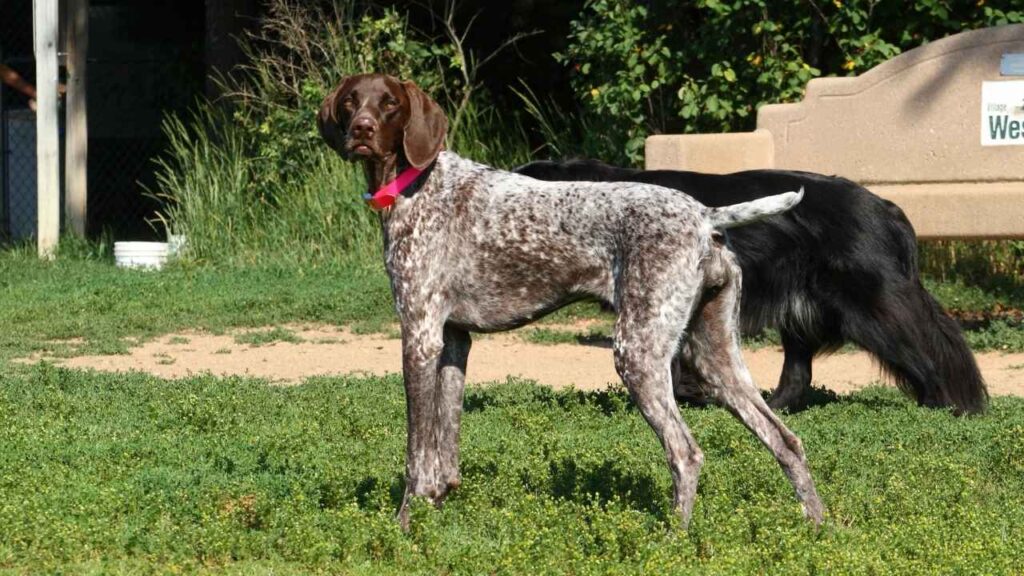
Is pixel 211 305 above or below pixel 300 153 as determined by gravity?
below

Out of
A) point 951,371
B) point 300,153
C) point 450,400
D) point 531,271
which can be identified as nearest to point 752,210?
point 531,271

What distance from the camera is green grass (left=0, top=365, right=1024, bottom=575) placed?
197 inches

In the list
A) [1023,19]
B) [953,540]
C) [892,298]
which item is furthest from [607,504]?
[1023,19]

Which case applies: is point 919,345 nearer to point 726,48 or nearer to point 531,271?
point 531,271

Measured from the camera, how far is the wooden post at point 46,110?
46.6ft

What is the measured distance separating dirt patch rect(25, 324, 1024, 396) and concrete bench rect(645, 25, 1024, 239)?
1.03 metres

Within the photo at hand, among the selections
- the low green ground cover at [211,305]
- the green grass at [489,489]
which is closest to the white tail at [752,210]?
the green grass at [489,489]

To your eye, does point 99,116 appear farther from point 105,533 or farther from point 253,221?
point 105,533

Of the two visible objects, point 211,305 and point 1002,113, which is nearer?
point 1002,113

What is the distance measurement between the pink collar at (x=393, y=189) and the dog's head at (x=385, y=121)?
7cm

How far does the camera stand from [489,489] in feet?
19.2

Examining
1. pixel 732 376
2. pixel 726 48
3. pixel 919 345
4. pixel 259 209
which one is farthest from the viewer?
pixel 259 209

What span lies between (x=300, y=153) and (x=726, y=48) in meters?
4.09

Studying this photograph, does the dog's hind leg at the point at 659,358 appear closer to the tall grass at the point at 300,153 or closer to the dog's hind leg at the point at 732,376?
the dog's hind leg at the point at 732,376
